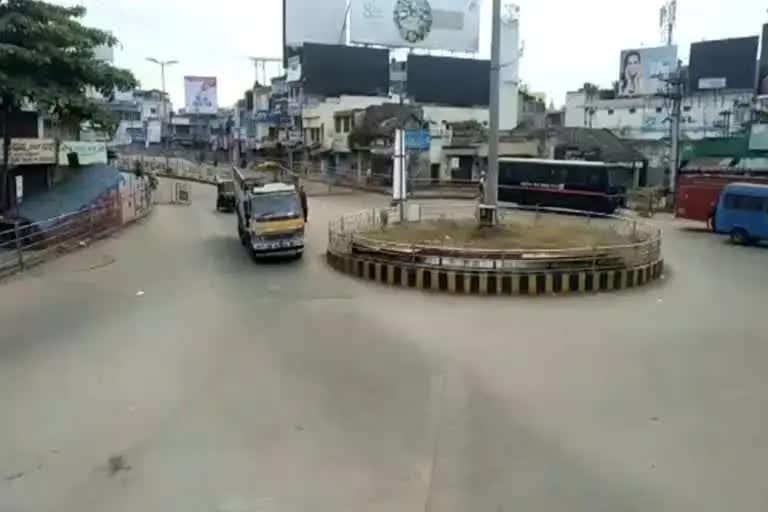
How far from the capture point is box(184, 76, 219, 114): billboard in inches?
2906

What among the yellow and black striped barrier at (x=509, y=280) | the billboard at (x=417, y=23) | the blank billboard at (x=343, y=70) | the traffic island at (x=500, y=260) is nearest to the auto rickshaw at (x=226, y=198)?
the traffic island at (x=500, y=260)

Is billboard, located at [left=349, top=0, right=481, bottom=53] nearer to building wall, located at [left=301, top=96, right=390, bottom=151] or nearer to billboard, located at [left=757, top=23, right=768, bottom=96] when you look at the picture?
building wall, located at [left=301, top=96, right=390, bottom=151]

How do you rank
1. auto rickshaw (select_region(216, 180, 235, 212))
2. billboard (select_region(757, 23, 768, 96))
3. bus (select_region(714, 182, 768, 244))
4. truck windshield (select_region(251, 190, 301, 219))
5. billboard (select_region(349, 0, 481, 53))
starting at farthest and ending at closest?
billboard (select_region(349, 0, 481, 53))
billboard (select_region(757, 23, 768, 96))
auto rickshaw (select_region(216, 180, 235, 212))
bus (select_region(714, 182, 768, 244))
truck windshield (select_region(251, 190, 301, 219))

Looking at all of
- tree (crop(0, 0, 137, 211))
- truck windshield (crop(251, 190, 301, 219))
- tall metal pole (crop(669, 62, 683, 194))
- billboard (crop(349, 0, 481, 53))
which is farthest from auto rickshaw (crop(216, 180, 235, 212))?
billboard (crop(349, 0, 481, 53))

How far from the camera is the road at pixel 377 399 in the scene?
688 centimetres

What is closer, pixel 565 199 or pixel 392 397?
pixel 392 397

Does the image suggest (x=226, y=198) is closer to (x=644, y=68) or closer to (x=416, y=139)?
(x=416, y=139)

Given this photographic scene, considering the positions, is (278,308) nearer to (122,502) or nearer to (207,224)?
(122,502)

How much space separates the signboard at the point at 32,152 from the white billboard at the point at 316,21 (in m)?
36.9

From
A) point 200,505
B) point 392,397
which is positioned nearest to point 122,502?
point 200,505

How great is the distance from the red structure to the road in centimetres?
1331

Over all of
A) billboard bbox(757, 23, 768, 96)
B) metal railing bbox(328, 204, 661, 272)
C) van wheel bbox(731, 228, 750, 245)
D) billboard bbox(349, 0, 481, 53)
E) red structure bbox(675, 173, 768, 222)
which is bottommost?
van wheel bbox(731, 228, 750, 245)

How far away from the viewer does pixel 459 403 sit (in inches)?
362

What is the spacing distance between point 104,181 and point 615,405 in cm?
2734
